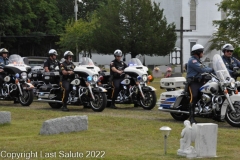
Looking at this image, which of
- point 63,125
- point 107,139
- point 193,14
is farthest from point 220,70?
point 193,14

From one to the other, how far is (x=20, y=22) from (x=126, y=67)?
72199 millimetres

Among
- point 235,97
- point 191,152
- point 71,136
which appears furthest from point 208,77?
point 191,152

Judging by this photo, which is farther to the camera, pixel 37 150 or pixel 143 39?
pixel 143 39

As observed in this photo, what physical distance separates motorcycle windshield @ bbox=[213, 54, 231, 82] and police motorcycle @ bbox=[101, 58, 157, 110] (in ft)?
15.0

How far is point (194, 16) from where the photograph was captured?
9938 centimetres

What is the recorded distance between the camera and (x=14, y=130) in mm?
15008

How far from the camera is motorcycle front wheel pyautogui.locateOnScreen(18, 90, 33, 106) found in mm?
21984

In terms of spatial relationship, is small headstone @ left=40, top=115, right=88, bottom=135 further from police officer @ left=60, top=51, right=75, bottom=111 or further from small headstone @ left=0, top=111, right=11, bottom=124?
police officer @ left=60, top=51, right=75, bottom=111

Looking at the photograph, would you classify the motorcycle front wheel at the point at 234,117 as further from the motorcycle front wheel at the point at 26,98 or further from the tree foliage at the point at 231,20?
the tree foliage at the point at 231,20

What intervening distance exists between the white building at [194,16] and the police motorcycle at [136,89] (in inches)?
3002

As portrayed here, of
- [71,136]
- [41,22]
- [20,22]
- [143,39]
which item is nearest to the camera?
[71,136]

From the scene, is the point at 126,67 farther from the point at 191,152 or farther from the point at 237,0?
the point at 237,0

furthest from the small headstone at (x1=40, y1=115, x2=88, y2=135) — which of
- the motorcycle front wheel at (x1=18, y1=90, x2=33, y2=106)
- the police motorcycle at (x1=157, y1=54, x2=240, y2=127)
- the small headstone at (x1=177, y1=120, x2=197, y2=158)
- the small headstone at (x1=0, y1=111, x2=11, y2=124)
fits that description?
the motorcycle front wheel at (x1=18, y1=90, x2=33, y2=106)

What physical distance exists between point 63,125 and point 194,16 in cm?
8695
